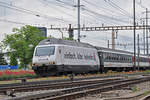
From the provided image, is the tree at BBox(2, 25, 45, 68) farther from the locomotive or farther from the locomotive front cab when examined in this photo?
the locomotive front cab

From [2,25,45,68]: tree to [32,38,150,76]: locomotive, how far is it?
19797mm

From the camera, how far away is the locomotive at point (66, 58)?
26.1 metres

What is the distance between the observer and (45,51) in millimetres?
26781

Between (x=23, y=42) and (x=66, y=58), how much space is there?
1090 inches

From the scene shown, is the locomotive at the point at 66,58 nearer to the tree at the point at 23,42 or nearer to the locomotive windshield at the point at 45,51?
the locomotive windshield at the point at 45,51

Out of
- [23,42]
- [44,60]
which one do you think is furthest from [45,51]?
[23,42]

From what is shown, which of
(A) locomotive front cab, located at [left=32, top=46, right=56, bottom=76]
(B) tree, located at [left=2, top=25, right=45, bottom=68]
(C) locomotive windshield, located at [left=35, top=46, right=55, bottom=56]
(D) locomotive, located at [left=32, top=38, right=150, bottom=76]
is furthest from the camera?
(B) tree, located at [left=2, top=25, right=45, bottom=68]

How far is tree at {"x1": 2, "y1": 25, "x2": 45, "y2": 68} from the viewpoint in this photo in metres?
53.4

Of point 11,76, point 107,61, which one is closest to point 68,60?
point 11,76

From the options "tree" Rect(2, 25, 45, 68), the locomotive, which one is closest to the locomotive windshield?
the locomotive

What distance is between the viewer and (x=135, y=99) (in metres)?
12.0

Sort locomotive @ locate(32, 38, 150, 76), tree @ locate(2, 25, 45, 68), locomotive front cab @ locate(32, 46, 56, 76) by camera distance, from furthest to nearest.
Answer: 1. tree @ locate(2, 25, 45, 68)
2. locomotive @ locate(32, 38, 150, 76)
3. locomotive front cab @ locate(32, 46, 56, 76)

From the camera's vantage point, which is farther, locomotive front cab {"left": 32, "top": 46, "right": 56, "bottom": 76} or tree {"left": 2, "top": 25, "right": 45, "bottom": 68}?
tree {"left": 2, "top": 25, "right": 45, "bottom": 68}

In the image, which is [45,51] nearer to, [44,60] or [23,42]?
[44,60]
